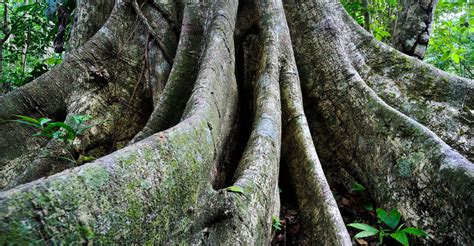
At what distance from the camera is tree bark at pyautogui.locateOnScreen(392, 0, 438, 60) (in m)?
4.61

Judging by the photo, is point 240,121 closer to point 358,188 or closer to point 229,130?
point 229,130

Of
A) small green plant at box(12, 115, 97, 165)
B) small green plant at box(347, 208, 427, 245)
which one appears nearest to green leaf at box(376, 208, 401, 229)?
small green plant at box(347, 208, 427, 245)

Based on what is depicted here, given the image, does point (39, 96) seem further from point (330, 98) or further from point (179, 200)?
point (330, 98)

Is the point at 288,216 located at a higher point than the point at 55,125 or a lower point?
lower

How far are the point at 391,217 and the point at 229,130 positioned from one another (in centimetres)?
147

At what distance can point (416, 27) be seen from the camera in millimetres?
4613

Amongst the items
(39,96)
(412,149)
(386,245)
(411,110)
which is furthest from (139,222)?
(411,110)

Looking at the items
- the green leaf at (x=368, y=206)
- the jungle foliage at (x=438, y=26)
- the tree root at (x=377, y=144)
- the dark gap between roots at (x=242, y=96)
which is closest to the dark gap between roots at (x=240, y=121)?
the dark gap between roots at (x=242, y=96)

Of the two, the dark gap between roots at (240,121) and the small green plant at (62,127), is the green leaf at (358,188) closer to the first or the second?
the dark gap between roots at (240,121)

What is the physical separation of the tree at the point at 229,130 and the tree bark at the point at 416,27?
0.84 metres

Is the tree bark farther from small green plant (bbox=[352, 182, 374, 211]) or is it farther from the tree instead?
small green plant (bbox=[352, 182, 374, 211])

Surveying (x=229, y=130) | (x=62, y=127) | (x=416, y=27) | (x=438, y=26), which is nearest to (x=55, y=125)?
(x=62, y=127)

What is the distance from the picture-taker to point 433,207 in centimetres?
256

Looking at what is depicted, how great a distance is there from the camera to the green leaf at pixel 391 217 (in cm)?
262
